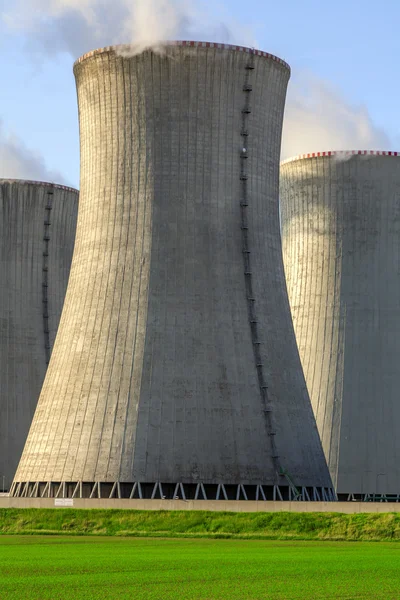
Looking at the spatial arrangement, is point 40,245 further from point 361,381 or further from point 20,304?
point 361,381

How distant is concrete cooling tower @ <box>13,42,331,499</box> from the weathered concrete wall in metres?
1.39

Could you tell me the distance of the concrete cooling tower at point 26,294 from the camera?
46719 millimetres

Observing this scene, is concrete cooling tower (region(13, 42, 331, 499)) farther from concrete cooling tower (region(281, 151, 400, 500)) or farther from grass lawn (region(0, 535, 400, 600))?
grass lawn (region(0, 535, 400, 600))

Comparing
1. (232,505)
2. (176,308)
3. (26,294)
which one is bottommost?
(232,505)

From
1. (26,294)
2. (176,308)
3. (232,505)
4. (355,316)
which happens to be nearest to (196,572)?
(232,505)

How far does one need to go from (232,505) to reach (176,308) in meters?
5.64

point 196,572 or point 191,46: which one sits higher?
point 191,46

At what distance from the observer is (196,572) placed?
1594cm

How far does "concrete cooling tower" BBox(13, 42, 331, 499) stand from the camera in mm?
33250

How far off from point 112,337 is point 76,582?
62.4 feet

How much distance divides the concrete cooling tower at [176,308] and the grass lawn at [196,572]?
34.2 feet

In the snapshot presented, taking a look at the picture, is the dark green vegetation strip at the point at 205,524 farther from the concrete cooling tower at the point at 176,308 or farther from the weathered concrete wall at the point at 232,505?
the concrete cooling tower at the point at 176,308

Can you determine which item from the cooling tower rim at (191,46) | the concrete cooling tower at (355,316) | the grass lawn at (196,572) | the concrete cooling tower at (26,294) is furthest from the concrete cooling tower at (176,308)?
the concrete cooling tower at (26,294)

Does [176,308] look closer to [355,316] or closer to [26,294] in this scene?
[355,316]
